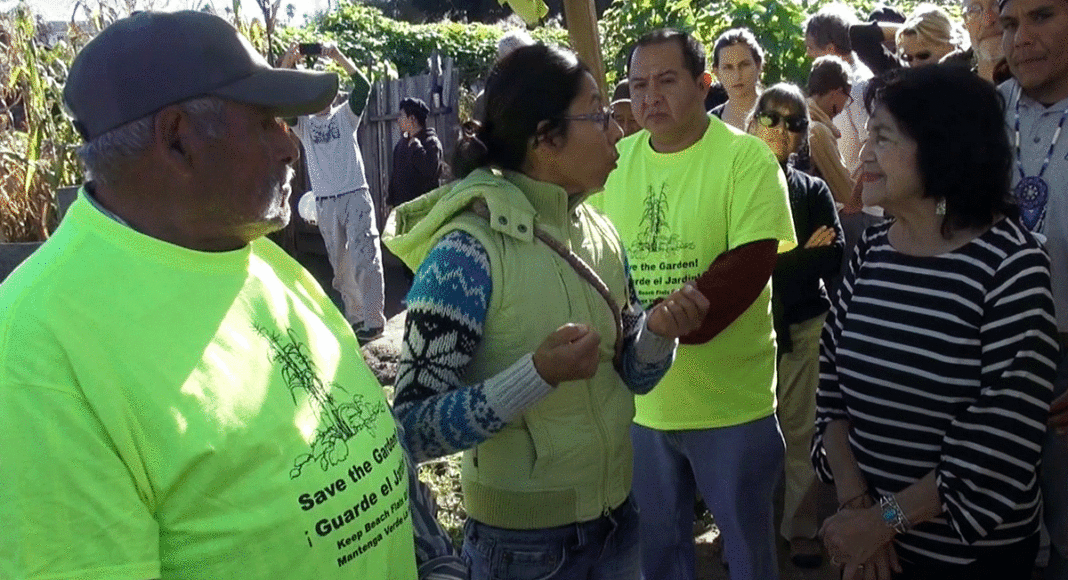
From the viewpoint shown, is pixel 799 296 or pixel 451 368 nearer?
pixel 451 368

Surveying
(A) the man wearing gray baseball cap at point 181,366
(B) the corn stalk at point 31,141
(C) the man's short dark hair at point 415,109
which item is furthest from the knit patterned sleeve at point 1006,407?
(C) the man's short dark hair at point 415,109

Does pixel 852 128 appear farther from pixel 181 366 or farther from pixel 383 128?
pixel 383 128

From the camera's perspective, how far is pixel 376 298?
8414 mm

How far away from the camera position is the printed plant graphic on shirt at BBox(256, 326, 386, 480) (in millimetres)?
1556

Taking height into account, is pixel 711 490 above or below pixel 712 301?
below

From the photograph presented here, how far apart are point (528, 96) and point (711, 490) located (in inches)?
56.8

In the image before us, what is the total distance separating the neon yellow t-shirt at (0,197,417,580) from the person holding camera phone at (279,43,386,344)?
668cm

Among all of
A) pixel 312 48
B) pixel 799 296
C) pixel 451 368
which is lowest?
pixel 799 296

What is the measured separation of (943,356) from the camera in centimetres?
221

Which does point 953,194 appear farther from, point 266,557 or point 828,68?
point 828,68

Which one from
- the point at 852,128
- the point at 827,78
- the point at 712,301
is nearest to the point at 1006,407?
the point at 712,301

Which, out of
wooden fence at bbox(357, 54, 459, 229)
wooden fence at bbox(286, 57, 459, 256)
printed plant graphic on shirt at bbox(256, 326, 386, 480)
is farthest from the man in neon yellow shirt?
wooden fence at bbox(357, 54, 459, 229)

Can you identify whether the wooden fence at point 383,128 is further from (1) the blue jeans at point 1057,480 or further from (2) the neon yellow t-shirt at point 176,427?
(2) the neon yellow t-shirt at point 176,427

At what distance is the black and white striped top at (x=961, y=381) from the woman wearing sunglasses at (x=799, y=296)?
170 centimetres
